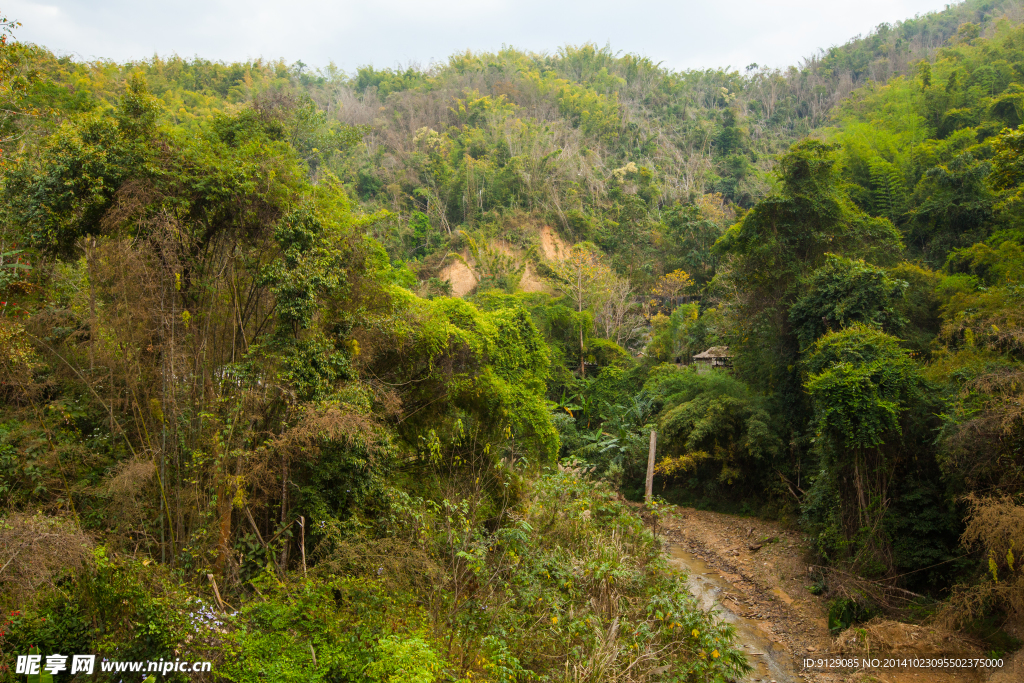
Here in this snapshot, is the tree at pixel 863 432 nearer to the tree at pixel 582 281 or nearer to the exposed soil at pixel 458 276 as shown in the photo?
the tree at pixel 582 281

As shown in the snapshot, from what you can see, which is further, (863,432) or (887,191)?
(887,191)

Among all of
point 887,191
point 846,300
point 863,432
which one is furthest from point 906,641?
point 887,191

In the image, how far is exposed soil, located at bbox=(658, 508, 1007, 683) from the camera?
294 inches

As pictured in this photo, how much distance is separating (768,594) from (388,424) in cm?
776

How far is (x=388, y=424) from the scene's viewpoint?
8156mm

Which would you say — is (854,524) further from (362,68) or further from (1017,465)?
(362,68)

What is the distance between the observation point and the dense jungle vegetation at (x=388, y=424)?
5.29 meters

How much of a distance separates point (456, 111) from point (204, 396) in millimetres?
35352

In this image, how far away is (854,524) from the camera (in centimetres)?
930

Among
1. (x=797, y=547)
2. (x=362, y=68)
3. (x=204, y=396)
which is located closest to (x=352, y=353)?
(x=204, y=396)

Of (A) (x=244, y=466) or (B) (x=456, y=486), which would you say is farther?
(B) (x=456, y=486)

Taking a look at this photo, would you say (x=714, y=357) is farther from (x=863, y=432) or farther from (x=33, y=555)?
(x=33, y=555)

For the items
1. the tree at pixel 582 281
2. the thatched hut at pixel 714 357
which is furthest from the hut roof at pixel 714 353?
the tree at pixel 582 281

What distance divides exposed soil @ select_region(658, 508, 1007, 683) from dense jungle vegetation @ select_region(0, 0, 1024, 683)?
25.9 inches
